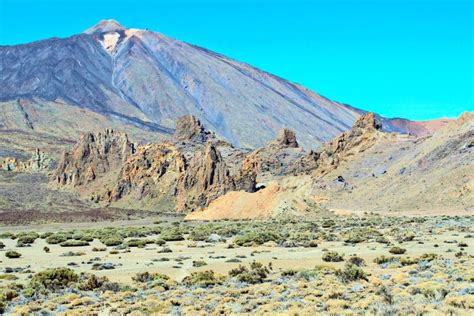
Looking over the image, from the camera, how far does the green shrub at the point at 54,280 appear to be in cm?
1969

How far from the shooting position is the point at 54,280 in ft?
66.2

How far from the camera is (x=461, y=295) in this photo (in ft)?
49.5

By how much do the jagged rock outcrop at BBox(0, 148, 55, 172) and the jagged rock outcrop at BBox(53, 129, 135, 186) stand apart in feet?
70.4

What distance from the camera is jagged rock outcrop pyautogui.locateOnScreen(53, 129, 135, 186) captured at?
11400 centimetres

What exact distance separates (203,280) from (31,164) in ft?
422

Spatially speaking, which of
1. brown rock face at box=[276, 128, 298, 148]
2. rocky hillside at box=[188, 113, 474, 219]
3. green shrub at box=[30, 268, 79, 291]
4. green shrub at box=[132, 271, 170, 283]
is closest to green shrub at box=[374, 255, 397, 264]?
green shrub at box=[132, 271, 170, 283]

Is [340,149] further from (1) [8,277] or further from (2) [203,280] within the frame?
(2) [203,280]

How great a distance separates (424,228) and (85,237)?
25.3m

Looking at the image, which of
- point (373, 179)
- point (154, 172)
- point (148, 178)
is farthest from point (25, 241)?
point (154, 172)

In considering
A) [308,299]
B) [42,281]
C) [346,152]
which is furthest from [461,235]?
[346,152]

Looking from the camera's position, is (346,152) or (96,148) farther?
(96,148)

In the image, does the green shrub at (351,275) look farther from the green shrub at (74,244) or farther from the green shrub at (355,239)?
the green shrub at (74,244)

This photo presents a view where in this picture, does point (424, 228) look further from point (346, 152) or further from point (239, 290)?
A: point (346, 152)

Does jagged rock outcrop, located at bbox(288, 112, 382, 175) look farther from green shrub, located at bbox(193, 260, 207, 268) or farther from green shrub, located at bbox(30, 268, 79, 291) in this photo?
green shrub, located at bbox(30, 268, 79, 291)
